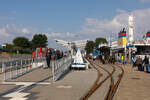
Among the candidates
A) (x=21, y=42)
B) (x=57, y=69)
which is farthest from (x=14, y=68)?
(x=21, y=42)

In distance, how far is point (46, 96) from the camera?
874cm

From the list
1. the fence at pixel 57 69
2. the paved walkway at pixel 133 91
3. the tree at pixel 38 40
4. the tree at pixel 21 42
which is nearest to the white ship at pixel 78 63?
the fence at pixel 57 69

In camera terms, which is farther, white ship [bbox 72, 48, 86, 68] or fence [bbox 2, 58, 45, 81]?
white ship [bbox 72, 48, 86, 68]

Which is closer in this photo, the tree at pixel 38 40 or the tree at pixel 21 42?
the tree at pixel 21 42

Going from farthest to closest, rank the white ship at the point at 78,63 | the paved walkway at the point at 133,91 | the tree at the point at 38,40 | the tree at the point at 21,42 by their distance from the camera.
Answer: the tree at the point at 38,40, the tree at the point at 21,42, the white ship at the point at 78,63, the paved walkway at the point at 133,91

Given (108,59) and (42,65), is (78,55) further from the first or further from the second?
(108,59)

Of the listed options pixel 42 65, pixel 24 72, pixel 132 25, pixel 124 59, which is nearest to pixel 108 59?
pixel 124 59

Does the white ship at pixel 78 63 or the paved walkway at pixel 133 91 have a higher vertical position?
the white ship at pixel 78 63

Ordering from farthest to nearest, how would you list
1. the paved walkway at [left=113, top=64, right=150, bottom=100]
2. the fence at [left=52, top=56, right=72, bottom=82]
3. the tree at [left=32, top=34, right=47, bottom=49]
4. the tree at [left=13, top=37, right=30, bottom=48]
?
the tree at [left=32, top=34, right=47, bottom=49] < the tree at [left=13, top=37, right=30, bottom=48] < the fence at [left=52, top=56, right=72, bottom=82] < the paved walkway at [left=113, top=64, right=150, bottom=100]

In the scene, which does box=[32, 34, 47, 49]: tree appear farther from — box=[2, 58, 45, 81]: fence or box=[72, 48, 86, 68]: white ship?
box=[2, 58, 45, 81]: fence

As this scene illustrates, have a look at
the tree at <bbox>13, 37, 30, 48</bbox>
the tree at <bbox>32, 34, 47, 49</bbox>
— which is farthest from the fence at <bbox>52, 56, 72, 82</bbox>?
the tree at <bbox>32, 34, 47, 49</bbox>

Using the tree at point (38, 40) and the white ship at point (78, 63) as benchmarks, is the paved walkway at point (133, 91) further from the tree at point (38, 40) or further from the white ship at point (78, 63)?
the tree at point (38, 40)

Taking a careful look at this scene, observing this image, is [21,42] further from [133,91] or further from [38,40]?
[133,91]

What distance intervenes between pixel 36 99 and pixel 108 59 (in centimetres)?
3409
